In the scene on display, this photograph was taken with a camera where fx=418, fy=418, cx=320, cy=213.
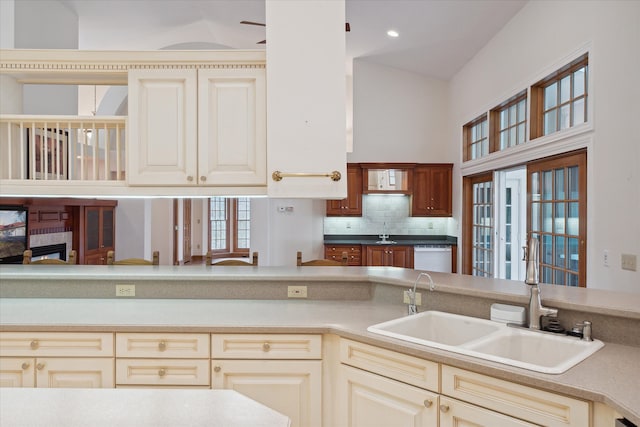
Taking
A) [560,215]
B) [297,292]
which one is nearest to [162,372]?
[297,292]

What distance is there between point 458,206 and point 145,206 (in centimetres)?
567

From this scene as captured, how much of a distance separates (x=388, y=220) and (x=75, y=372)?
592 cm

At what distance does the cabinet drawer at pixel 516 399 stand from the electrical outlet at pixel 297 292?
1.16 meters

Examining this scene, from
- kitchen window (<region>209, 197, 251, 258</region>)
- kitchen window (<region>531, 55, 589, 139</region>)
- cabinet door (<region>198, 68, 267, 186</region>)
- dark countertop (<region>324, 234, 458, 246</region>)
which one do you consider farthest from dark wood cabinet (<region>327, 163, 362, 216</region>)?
kitchen window (<region>209, 197, 251, 258</region>)

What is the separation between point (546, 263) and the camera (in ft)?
12.8

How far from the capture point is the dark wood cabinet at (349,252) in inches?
273

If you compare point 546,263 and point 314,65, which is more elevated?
point 314,65

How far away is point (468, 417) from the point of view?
1526 mm

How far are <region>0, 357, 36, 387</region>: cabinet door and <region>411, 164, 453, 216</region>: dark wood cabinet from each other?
5912 millimetres

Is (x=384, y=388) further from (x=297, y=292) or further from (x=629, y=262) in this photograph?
(x=629, y=262)

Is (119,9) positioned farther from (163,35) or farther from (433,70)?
(433,70)

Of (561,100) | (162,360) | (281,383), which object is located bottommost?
(281,383)

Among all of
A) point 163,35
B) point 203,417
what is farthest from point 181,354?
point 163,35

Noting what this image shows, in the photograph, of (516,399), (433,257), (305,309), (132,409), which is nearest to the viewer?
(132,409)
